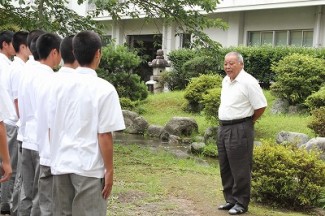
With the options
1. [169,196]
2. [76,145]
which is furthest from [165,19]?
[76,145]

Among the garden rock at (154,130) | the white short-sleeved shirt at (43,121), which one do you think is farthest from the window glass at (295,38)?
the white short-sleeved shirt at (43,121)

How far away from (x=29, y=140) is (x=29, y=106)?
1.07 feet

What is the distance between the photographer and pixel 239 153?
6.28 m

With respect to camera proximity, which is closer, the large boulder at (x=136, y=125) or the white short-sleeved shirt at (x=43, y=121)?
the white short-sleeved shirt at (x=43, y=121)

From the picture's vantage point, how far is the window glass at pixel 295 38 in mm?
20453

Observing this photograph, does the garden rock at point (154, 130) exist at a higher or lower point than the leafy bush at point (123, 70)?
lower

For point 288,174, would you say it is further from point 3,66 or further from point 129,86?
point 129,86

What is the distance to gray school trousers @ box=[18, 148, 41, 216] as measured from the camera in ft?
16.3

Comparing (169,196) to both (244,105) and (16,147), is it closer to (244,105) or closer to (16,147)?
(244,105)

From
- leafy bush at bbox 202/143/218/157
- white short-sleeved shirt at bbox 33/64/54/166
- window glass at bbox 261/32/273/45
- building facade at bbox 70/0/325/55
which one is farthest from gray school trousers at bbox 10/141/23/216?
window glass at bbox 261/32/273/45

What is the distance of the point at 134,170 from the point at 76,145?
5.21 meters

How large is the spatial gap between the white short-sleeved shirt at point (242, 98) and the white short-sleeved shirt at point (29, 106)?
252 cm

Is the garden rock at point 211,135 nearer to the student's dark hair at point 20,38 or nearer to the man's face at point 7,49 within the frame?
the man's face at point 7,49

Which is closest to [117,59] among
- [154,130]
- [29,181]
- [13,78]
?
[154,130]
